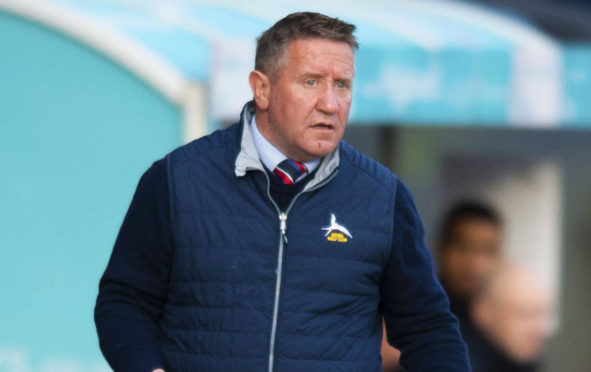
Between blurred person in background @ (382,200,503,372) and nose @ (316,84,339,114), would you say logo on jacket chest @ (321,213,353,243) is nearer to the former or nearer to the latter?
nose @ (316,84,339,114)

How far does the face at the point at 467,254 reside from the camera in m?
5.32

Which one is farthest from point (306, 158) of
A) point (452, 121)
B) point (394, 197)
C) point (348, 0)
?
point (348, 0)

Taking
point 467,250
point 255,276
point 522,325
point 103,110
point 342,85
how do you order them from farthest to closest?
1. point 522,325
2. point 103,110
3. point 467,250
4. point 342,85
5. point 255,276

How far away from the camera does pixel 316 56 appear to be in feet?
8.75

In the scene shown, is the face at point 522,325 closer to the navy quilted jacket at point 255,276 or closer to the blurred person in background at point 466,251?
the blurred person in background at point 466,251

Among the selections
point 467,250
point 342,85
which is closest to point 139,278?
point 342,85

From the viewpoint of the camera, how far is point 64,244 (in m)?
5.88

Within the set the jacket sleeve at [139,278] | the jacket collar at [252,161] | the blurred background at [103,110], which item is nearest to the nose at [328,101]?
the jacket collar at [252,161]

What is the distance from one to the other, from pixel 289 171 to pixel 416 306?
0.45 m

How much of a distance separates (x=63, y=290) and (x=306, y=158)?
340 centimetres

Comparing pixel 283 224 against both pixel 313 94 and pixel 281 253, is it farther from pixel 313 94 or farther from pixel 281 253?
pixel 313 94

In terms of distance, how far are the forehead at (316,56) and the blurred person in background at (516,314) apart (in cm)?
267

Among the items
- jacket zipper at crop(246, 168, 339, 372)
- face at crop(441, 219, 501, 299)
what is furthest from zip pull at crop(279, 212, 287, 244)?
face at crop(441, 219, 501, 299)

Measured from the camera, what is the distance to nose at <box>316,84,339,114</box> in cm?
265
